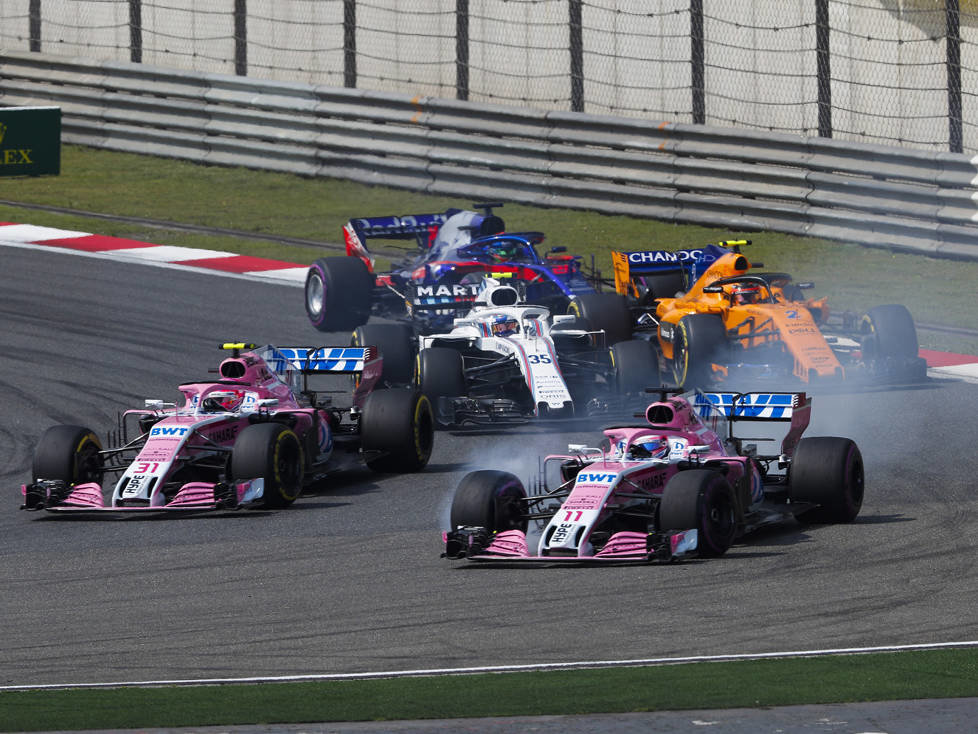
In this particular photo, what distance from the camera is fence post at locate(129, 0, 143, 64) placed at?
31.1 meters

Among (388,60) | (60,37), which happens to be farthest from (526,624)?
(60,37)

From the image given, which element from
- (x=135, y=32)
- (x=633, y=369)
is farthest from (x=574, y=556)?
(x=135, y=32)

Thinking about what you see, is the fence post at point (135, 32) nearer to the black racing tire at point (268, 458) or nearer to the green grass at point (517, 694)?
the black racing tire at point (268, 458)

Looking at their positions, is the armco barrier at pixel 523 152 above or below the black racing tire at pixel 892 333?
above

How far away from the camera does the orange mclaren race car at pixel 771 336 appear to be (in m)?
19.2

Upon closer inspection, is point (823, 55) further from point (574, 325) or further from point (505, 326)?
point (505, 326)

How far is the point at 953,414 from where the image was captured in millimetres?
18438

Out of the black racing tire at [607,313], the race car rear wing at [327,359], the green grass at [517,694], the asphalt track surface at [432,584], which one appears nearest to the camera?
the green grass at [517,694]

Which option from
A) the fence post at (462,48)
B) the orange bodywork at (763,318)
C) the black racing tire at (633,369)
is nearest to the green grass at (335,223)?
the fence post at (462,48)

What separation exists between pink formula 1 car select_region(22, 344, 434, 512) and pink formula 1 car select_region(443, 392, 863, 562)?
2047 mm

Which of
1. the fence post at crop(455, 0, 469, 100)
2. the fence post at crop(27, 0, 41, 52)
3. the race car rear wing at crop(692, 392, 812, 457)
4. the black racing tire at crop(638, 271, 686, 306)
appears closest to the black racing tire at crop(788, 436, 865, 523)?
the race car rear wing at crop(692, 392, 812, 457)

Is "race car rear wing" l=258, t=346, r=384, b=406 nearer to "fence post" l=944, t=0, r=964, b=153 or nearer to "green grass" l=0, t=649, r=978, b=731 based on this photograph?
"green grass" l=0, t=649, r=978, b=731

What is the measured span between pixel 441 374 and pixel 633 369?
186 cm

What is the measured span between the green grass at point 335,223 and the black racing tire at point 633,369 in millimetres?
4393
